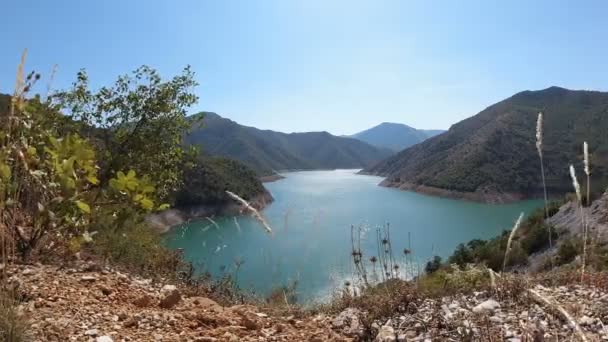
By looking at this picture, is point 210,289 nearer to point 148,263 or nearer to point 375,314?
point 148,263

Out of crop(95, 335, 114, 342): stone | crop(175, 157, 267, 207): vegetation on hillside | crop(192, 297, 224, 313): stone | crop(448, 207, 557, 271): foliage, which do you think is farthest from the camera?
crop(175, 157, 267, 207): vegetation on hillside

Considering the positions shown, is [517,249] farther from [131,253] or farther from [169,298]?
[169,298]

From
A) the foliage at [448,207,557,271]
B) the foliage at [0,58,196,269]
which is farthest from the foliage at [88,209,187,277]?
the foliage at [448,207,557,271]

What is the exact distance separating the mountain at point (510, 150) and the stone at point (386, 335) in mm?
59360

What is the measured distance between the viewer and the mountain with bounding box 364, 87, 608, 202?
69188 mm

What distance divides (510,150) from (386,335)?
87578 mm

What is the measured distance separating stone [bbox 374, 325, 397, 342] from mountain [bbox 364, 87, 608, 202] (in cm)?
5936

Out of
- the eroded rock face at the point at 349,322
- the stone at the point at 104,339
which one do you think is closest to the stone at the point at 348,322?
the eroded rock face at the point at 349,322

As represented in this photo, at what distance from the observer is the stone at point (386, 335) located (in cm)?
245

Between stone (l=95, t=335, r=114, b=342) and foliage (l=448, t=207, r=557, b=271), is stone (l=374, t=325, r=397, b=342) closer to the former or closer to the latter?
stone (l=95, t=335, r=114, b=342)

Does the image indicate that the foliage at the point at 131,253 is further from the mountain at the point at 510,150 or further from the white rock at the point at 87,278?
the mountain at the point at 510,150

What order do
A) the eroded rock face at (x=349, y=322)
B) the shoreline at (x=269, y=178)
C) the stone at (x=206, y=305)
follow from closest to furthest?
the eroded rock face at (x=349, y=322) < the stone at (x=206, y=305) < the shoreline at (x=269, y=178)

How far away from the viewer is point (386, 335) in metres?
2.48

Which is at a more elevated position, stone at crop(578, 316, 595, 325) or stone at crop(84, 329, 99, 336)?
stone at crop(84, 329, 99, 336)
